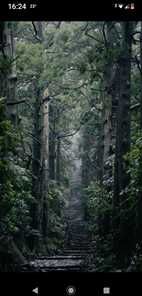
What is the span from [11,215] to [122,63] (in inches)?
151

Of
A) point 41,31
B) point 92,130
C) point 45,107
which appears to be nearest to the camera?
point 41,31

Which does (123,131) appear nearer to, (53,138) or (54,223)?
(54,223)

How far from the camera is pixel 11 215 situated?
9391 mm
